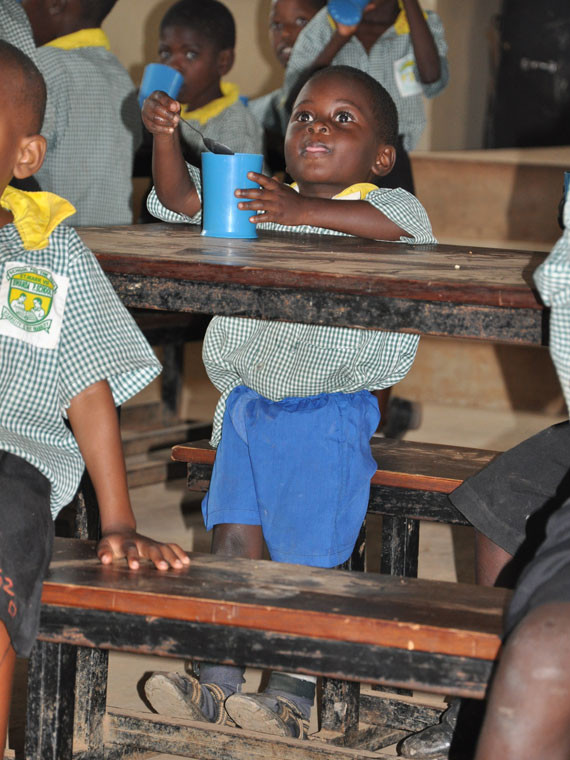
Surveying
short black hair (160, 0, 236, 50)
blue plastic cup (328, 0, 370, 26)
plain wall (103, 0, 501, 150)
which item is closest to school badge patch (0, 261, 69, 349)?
blue plastic cup (328, 0, 370, 26)

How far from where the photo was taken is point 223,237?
192cm

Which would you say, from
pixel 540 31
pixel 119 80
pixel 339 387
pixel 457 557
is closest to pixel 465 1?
pixel 540 31

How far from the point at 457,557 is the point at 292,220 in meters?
1.44

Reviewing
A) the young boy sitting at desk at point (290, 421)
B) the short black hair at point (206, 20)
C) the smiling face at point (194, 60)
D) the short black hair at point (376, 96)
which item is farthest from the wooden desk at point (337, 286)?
the short black hair at point (206, 20)

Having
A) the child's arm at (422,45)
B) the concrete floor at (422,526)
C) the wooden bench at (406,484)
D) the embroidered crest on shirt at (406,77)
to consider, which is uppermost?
the child's arm at (422,45)

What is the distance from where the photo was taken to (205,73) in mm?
3912

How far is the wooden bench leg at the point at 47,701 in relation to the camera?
1.47 metres

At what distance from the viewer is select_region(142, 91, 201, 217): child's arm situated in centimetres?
200

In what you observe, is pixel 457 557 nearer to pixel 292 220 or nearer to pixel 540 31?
pixel 292 220

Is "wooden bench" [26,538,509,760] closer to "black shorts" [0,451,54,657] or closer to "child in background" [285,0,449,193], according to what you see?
"black shorts" [0,451,54,657]

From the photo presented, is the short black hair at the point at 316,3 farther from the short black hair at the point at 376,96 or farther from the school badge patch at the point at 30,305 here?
the school badge patch at the point at 30,305

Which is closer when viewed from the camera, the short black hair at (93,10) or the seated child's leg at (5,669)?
the seated child's leg at (5,669)

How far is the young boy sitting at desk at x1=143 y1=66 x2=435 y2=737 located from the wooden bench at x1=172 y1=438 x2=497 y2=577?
54 mm

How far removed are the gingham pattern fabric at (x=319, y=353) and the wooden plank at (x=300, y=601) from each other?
59 cm
